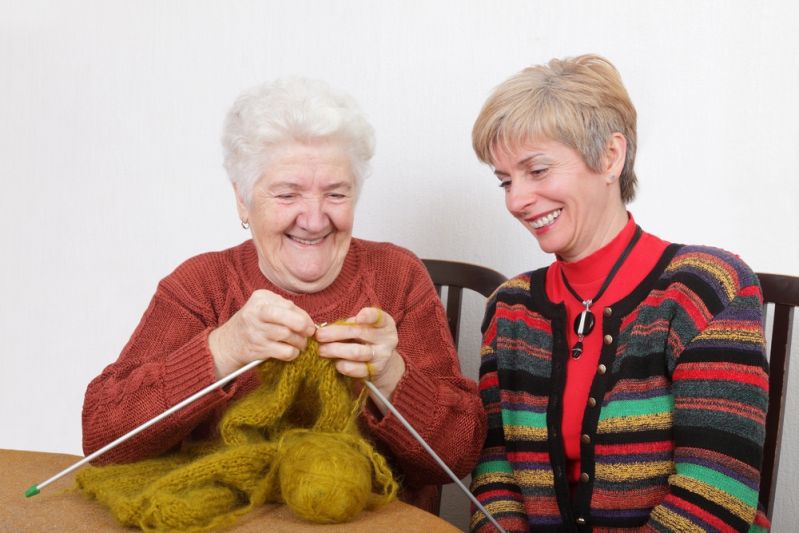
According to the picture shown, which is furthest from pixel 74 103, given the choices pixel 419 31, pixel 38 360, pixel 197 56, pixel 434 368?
pixel 434 368

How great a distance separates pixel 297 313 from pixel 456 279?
0.80 metres

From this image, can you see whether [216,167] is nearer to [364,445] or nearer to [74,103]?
[74,103]

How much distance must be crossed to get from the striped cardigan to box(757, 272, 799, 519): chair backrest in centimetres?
16

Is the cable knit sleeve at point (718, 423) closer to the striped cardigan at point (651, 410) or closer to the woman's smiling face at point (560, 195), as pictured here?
the striped cardigan at point (651, 410)

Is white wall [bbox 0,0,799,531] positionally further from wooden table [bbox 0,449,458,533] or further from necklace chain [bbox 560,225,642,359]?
wooden table [bbox 0,449,458,533]

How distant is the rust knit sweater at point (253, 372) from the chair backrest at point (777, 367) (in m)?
0.52

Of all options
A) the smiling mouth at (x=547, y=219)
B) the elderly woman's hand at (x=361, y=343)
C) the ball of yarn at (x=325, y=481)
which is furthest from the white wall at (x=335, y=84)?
the ball of yarn at (x=325, y=481)

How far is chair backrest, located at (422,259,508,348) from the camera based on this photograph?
2.03 meters

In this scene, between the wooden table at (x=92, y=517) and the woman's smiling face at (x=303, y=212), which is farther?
the woman's smiling face at (x=303, y=212)

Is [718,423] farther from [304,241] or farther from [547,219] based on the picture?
[304,241]

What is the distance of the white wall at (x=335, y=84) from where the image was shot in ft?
6.79

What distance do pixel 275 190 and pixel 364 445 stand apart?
52 cm

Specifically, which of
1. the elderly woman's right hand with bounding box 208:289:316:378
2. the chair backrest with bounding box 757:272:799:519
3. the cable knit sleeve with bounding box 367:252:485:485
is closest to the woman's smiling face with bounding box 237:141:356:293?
the cable knit sleeve with bounding box 367:252:485:485

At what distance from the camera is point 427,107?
2348 millimetres
